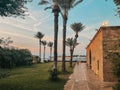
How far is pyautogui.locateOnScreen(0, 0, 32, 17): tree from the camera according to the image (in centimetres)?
2166

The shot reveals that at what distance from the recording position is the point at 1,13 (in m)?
22.2

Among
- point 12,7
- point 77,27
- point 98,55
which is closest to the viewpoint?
point 12,7

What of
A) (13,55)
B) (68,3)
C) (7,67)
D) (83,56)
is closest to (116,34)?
(68,3)

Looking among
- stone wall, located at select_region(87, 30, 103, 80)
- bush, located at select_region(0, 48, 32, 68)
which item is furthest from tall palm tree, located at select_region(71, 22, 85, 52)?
stone wall, located at select_region(87, 30, 103, 80)

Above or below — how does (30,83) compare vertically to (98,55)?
below

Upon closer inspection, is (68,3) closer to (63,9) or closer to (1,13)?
(63,9)

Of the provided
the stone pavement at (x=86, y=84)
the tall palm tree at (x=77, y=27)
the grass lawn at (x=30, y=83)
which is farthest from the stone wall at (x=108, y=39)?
the tall palm tree at (x=77, y=27)

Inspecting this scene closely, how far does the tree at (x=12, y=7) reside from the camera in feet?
71.1

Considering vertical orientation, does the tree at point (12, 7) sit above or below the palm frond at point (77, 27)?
below

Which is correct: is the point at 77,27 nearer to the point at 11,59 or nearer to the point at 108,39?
the point at 11,59

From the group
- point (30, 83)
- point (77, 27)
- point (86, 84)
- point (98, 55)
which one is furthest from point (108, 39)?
point (77, 27)

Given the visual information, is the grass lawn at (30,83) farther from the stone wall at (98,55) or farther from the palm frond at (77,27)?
the palm frond at (77,27)

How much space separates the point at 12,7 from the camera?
2231cm

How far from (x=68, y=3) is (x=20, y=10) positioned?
64.5 feet
